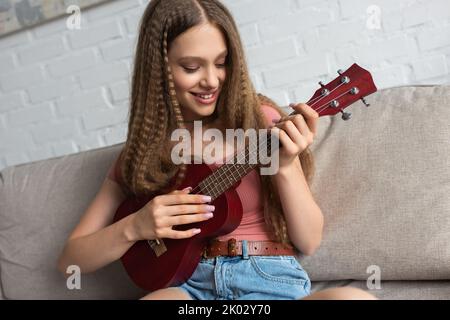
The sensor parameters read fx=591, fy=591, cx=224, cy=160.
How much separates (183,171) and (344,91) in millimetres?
369

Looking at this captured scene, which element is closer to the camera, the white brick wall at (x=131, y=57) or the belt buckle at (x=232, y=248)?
the belt buckle at (x=232, y=248)

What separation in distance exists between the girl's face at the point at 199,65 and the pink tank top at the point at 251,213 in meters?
0.17

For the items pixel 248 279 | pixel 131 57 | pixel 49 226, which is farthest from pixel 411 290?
pixel 131 57

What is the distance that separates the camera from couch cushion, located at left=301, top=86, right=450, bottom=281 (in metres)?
1.22

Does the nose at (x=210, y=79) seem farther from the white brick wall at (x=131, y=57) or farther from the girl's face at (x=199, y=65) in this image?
the white brick wall at (x=131, y=57)

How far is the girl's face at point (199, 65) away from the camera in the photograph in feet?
3.82

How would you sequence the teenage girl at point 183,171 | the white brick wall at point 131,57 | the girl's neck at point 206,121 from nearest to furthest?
the teenage girl at point 183,171
the girl's neck at point 206,121
the white brick wall at point 131,57

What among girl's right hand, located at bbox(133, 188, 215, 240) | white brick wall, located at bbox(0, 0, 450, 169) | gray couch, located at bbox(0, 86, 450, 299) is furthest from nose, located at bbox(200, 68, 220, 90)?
white brick wall, located at bbox(0, 0, 450, 169)

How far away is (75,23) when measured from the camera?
6.66 ft

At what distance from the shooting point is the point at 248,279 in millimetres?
1114

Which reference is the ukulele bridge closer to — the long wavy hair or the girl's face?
the long wavy hair

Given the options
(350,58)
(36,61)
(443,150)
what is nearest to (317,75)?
(350,58)

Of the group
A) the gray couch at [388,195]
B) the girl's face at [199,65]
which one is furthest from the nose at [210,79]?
the gray couch at [388,195]
